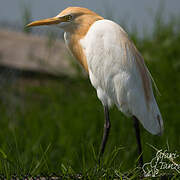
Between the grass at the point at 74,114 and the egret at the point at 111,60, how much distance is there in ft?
→ 1.79

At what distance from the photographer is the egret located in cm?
109

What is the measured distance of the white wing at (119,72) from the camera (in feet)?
3.59

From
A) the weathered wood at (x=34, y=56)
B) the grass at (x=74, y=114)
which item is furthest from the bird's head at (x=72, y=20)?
the weathered wood at (x=34, y=56)

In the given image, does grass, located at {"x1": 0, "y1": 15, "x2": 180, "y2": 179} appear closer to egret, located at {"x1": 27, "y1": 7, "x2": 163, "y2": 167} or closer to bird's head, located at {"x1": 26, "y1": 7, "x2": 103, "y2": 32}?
egret, located at {"x1": 27, "y1": 7, "x2": 163, "y2": 167}

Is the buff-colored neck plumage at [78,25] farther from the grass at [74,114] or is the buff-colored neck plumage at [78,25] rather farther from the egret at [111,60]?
the grass at [74,114]

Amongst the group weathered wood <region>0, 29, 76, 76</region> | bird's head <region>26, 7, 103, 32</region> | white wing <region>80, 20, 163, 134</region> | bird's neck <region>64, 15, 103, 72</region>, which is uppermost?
bird's head <region>26, 7, 103, 32</region>

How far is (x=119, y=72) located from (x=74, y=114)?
1294 millimetres

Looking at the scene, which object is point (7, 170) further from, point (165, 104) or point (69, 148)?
point (165, 104)

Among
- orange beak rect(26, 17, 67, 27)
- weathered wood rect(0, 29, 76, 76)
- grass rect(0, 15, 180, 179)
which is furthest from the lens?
weathered wood rect(0, 29, 76, 76)

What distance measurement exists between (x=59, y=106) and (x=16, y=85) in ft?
1.89

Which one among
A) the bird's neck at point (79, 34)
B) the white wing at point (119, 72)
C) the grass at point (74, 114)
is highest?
the bird's neck at point (79, 34)

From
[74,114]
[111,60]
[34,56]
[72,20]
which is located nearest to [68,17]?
[72,20]

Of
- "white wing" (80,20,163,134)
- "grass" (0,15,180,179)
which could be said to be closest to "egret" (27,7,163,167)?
"white wing" (80,20,163,134)

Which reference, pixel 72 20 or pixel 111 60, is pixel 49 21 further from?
pixel 111 60
